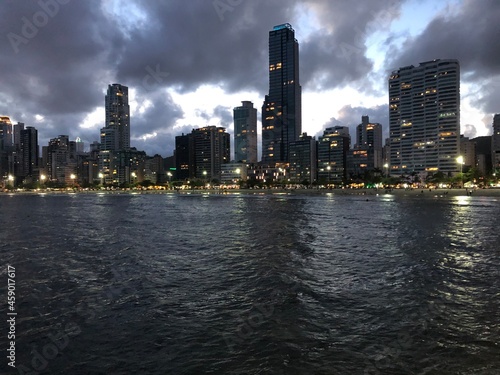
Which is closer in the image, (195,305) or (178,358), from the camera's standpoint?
(178,358)

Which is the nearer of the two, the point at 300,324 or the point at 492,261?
the point at 300,324

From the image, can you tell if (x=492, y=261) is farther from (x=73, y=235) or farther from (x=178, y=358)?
(x=73, y=235)

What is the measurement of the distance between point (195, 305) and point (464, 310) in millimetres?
12011

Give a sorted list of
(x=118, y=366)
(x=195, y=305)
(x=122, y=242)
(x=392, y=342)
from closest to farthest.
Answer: (x=118, y=366) < (x=392, y=342) < (x=195, y=305) < (x=122, y=242)

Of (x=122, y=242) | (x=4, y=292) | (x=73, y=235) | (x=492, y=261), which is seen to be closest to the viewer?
(x=4, y=292)

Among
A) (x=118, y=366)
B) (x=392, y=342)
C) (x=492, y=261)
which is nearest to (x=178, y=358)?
(x=118, y=366)

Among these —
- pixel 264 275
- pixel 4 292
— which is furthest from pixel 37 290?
pixel 264 275

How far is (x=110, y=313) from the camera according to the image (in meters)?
15.9

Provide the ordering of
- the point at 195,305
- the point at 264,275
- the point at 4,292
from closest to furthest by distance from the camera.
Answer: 1. the point at 195,305
2. the point at 4,292
3. the point at 264,275

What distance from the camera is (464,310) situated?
15648 millimetres

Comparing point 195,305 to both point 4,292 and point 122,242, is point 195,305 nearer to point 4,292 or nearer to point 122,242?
point 4,292

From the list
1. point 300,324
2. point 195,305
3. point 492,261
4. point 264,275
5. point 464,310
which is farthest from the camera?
point 492,261

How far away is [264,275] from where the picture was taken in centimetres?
2252

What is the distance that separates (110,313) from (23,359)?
420 centimetres
